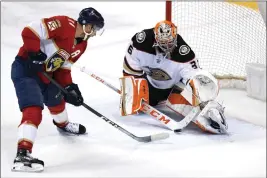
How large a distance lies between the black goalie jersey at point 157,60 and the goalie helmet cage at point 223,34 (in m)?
0.50

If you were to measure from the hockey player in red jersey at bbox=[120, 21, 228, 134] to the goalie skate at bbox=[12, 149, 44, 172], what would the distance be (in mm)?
870

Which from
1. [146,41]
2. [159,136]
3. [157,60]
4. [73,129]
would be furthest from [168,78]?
[73,129]

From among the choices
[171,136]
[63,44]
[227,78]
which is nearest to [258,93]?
[227,78]

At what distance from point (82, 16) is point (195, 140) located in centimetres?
86

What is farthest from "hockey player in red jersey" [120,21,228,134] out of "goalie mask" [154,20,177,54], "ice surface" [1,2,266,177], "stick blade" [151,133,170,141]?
"stick blade" [151,133,170,141]

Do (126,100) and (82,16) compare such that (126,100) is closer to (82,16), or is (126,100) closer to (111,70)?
(82,16)

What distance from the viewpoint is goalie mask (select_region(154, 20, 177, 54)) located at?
11.0 feet

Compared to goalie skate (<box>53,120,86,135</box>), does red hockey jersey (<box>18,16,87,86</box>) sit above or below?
above

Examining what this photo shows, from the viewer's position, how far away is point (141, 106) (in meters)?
3.49

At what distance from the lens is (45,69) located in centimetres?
308

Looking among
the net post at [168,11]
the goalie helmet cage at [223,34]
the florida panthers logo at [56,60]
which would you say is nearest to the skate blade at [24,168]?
the florida panthers logo at [56,60]

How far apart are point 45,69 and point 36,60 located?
16cm

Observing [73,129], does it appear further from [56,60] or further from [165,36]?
[165,36]

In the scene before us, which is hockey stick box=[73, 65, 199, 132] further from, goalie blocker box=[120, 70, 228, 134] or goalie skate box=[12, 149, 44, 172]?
goalie skate box=[12, 149, 44, 172]
